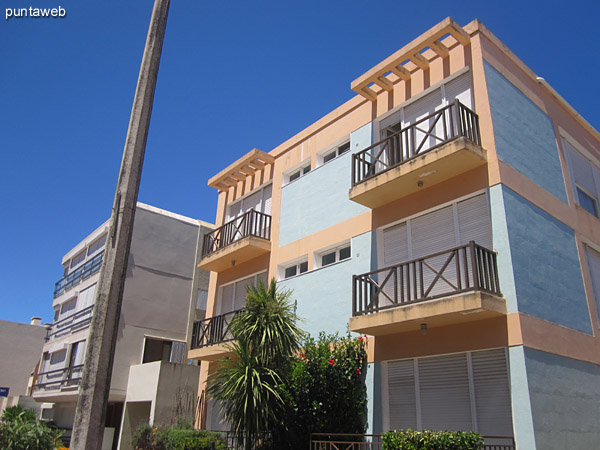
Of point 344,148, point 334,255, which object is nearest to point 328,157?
point 344,148

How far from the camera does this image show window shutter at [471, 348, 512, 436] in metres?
10.1

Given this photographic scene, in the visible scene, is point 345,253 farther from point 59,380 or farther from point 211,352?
point 59,380

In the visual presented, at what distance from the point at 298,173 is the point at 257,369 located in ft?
26.9

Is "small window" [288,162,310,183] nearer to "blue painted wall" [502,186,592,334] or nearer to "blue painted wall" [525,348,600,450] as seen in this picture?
"blue painted wall" [502,186,592,334]

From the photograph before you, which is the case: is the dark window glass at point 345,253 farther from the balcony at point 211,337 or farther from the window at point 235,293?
the balcony at point 211,337

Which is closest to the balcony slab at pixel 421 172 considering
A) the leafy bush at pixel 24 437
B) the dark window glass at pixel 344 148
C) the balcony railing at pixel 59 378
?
the dark window glass at pixel 344 148

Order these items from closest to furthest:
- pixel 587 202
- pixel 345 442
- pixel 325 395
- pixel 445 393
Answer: pixel 345 442 → pixel 445 393 → pixel 325 395 → pixel 587 202

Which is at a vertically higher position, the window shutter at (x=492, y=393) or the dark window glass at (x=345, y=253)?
the dark window glass at (x=345, y=253)

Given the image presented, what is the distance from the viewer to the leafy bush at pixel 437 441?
9.25 m

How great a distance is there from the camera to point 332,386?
1261cm

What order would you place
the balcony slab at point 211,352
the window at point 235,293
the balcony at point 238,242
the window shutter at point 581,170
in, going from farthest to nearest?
the window at point 235,293 < the balcony at point 238,242 < the balcony slab at point 211,352 < the window shutter at point 581,170

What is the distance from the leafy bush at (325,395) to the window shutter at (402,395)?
761 mm

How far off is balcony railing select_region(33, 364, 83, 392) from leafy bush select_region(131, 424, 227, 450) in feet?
26.3

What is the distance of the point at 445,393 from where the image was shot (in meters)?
11.1
